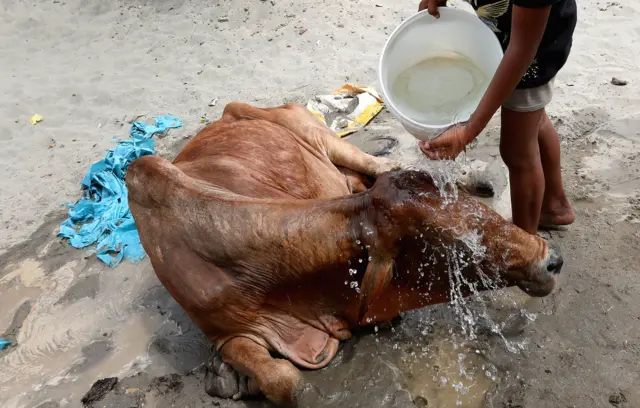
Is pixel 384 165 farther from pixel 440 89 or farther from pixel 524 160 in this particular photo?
pixel 440 89

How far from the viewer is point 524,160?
10.1ft

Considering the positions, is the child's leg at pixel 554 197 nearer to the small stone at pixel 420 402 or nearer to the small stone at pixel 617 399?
the small stone at pixel 617 399

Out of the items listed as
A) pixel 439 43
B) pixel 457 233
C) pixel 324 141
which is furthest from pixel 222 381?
pixel 439 43

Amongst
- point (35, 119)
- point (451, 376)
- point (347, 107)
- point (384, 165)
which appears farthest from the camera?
point (35, 119)

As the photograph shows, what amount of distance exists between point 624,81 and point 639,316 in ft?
8.74

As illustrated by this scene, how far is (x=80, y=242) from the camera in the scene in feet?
15.0

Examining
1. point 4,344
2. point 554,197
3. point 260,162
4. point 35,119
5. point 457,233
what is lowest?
point 4,344

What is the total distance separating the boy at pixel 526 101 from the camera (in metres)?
2.37

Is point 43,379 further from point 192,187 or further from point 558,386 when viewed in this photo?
point 558,386

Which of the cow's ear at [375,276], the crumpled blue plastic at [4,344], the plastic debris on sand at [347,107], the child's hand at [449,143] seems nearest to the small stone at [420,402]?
the cow's ear at [375,276]

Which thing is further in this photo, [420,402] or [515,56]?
[420,402]

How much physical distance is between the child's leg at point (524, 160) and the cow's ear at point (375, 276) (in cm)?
113

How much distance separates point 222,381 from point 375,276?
1138 mm

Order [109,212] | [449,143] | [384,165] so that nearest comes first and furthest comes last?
[449,143] → [384,165] → [109,212]
